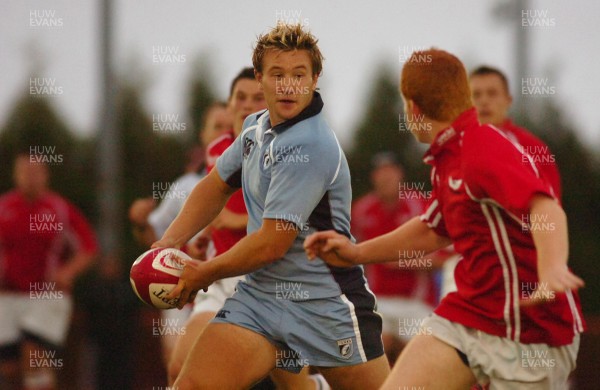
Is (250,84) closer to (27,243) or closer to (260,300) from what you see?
(260,300)

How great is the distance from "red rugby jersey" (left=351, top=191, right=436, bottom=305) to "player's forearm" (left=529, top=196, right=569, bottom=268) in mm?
6460

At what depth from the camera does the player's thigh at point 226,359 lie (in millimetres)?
4586

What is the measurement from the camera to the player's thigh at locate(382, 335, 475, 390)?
4328 millimetres

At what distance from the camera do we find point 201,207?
5164 millimetres

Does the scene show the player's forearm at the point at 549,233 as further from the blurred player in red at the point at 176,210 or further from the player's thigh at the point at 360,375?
the blurred player in red at the point at 176,210

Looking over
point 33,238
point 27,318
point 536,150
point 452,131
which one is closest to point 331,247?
point 452,131

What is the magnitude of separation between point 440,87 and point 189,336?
248 centimetres

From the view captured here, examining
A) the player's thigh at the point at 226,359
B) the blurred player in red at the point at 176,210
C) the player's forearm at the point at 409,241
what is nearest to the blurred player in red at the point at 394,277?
the blurred player in red at the point at 176,210

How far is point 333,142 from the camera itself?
191 inches

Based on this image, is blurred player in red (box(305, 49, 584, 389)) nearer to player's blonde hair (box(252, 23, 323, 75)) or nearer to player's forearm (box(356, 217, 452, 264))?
player's forearm (box(356, 217, 452, 264))

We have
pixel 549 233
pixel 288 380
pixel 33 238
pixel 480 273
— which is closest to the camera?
pixel 549 233

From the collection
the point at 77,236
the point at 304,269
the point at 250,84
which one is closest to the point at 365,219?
the point at 77,236

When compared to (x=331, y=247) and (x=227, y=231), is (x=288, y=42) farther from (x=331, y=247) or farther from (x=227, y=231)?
(x=227, y=231)

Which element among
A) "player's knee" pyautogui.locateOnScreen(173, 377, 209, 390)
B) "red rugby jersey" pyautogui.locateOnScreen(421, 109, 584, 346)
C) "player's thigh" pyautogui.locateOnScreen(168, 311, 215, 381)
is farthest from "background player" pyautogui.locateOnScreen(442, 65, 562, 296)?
"player's knee" pyautogui.locateOnScreen(173, 377, 209, 390)
